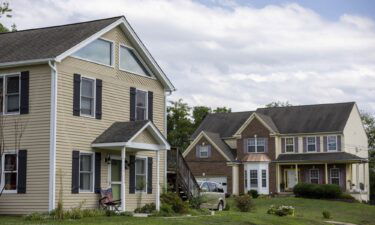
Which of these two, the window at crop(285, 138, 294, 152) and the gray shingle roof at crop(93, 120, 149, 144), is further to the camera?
the window at crop(285, 138, 294, 152)

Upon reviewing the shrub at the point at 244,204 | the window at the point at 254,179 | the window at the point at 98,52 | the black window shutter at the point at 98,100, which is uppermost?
the window at the point at 98,52

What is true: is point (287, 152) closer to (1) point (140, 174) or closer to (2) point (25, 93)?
(1) point (140, 174)

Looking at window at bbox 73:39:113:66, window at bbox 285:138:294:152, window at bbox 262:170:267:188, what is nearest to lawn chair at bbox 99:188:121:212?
window at bbox 73:39:113:66

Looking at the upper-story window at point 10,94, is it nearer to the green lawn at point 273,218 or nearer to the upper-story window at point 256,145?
the green lawn at point 273,218

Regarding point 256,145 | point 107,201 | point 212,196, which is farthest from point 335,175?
point 107,201

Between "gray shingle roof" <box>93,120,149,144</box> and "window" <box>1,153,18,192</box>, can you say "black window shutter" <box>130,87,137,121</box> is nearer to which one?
"gray shingle roof" <box>93,120,149,144</box>

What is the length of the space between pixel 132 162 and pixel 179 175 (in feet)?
12.1

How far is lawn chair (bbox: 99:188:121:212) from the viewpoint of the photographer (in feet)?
90.4

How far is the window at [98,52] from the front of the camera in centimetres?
2783

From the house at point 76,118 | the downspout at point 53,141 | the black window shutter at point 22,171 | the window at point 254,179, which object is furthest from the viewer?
the window at point 254,179

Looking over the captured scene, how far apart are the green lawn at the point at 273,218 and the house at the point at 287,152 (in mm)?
7933

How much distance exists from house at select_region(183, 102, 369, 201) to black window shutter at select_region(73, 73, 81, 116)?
32.6m

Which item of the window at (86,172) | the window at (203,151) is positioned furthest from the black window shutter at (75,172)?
the window at (203,151)

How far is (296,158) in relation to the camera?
2250 inches
